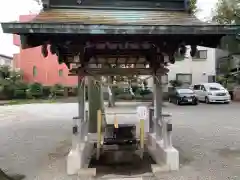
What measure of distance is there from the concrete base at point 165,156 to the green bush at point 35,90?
2732 cm

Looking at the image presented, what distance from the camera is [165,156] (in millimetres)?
7211

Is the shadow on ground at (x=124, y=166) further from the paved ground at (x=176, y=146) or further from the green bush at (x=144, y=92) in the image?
the green bush at (x=144, y=92)

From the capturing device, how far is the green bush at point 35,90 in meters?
34.2

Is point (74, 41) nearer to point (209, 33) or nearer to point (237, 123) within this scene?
point (209, 33)

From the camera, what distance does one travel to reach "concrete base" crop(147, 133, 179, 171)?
706 cm

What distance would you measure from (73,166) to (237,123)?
10479 millimetres

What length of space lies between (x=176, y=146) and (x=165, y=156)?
9.62ft

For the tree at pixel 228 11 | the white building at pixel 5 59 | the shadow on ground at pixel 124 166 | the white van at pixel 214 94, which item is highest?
the tree at pixel 228 11

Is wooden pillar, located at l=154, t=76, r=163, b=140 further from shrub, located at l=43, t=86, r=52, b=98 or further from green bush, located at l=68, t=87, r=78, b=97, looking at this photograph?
green bush, located at l=68, t=87, r=78, b=97

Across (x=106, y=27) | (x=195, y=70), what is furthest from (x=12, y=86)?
(x=106, y=27)

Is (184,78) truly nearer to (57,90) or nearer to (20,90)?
(57,90)

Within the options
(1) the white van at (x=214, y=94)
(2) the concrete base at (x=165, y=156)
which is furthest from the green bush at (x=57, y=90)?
(2) the concrete base at (x=165, y=156)

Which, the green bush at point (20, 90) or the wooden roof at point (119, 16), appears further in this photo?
the green bush at point (20, 90)

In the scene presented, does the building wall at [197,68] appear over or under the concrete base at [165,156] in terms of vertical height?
over
